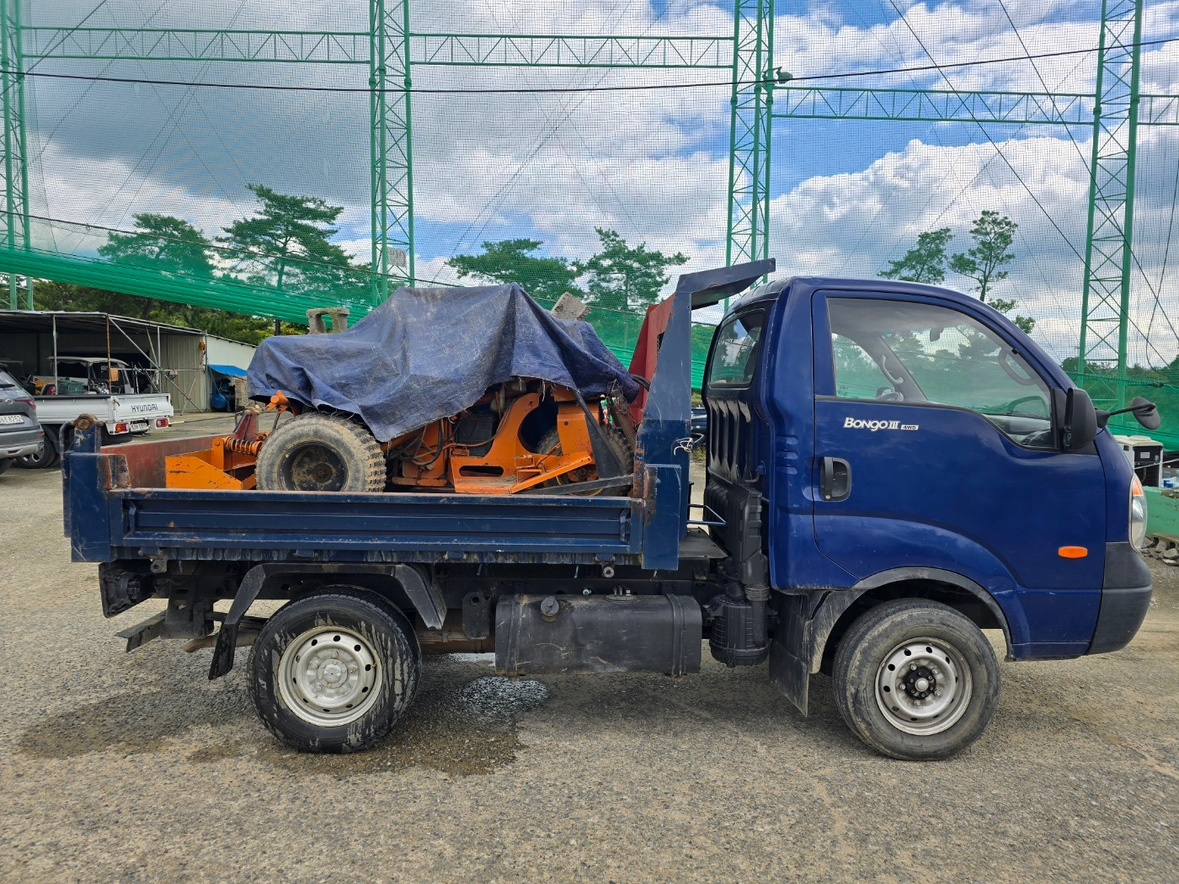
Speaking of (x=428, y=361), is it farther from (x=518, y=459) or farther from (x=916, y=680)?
(x=916, y=680)

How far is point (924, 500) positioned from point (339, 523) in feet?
9.02

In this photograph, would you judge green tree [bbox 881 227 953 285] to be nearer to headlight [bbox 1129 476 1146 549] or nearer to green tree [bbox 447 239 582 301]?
green tree [bbox 447 239 582 301]

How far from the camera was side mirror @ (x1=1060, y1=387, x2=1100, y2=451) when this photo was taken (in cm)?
354

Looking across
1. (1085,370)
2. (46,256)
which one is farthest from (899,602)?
(46,256)

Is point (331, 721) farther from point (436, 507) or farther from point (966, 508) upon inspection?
point (966, 508)

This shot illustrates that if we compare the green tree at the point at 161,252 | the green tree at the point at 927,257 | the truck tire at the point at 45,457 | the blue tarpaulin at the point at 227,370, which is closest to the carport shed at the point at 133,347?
the blue tarpaulin at the point at 227,370

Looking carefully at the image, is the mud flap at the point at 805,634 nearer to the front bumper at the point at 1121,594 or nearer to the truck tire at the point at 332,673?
the front bumper at the point at 1121,594

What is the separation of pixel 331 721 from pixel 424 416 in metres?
1.75

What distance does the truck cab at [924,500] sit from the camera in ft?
11.9

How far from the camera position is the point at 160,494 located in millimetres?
3600

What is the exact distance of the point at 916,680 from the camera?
3.72 m

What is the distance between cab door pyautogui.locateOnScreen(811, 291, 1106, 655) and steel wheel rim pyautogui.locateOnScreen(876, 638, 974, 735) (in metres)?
0.39

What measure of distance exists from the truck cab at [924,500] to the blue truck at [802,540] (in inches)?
0.4

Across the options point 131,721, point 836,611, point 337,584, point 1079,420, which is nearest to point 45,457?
point 131,721
